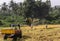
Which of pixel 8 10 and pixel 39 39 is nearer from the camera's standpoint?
pixel 39 39

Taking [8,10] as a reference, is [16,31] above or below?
above

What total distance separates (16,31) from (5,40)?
947 millimetres

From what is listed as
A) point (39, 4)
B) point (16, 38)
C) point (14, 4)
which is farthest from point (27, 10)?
point (16, 38)

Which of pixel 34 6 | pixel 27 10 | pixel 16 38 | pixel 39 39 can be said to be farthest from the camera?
pixel 34 6

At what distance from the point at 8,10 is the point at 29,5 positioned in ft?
64.6

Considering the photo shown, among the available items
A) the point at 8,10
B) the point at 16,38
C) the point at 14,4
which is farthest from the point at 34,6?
the point at 16,38

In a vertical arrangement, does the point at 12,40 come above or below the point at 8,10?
above

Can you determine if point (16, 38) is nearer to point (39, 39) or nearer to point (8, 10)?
point (39, 39)

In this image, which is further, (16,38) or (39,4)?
(39,4)

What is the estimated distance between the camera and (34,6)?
4809 cm

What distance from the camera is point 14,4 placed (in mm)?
60656

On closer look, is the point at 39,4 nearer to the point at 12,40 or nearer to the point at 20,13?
the point at 20,13

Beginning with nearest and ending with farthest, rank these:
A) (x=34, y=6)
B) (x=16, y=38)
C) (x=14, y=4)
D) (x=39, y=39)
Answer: (x=39, y=39)
(x=16, y=38)
(x=34, y=6)
(x=14, y=4)

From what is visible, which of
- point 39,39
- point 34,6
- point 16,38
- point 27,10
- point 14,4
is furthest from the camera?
point 14,4
